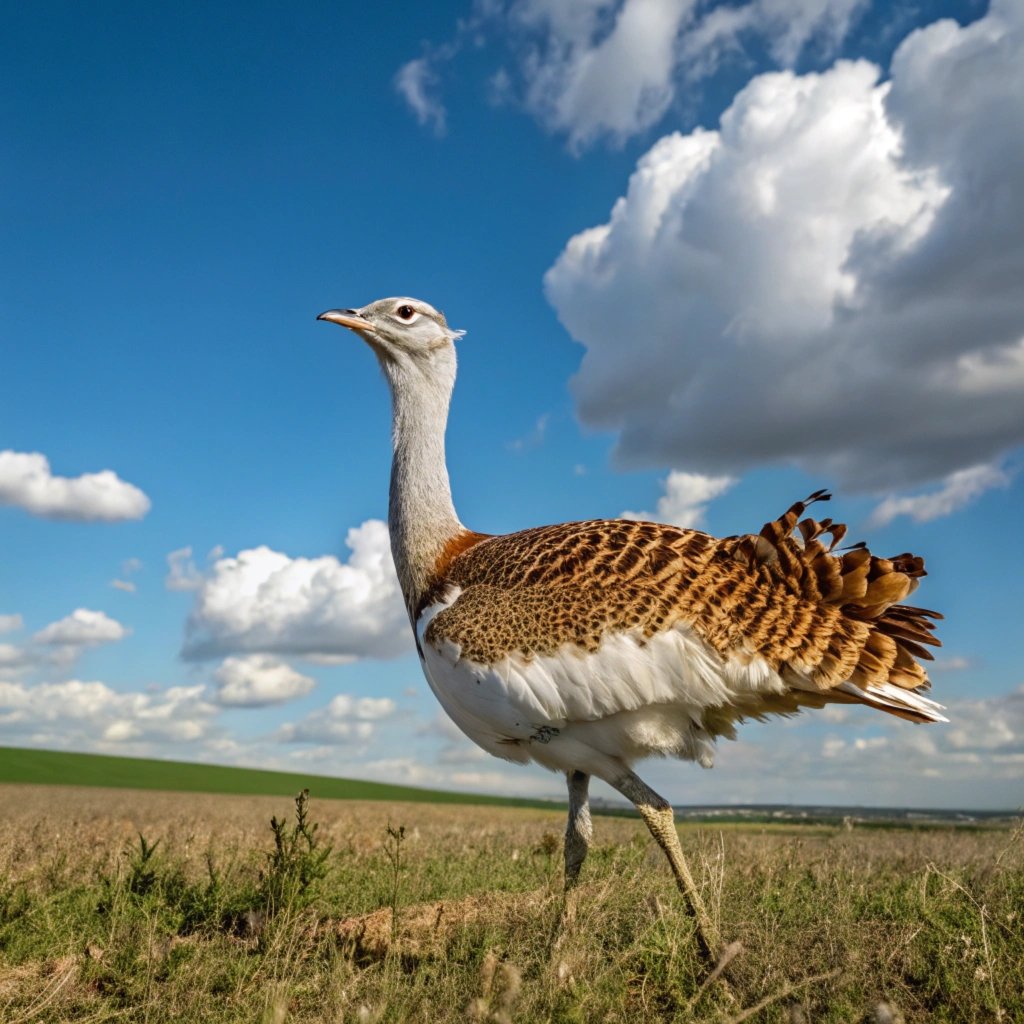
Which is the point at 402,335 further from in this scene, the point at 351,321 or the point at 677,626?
the point at 677,626

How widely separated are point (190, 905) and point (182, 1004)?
1.84 metres

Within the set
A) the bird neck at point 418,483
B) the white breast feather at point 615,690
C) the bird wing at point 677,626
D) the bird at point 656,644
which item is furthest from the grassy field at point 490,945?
the bird neck at point 418,483

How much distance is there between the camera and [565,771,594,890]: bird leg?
5.91 metres

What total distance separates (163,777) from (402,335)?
30856mm

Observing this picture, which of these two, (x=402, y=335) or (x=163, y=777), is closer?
(x=402, y=335)

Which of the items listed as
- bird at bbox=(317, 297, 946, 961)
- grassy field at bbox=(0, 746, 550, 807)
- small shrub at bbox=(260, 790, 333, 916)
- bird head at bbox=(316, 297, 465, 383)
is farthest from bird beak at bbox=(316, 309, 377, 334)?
grassy field at bbox=(0, 746, 550, 807)

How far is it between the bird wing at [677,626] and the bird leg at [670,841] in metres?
0.50

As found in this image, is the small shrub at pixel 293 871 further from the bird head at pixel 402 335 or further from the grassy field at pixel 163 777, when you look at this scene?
the grassy field at pixel 163 777

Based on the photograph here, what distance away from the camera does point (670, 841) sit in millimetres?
5102

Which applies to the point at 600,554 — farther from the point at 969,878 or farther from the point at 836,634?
the point at 969,878

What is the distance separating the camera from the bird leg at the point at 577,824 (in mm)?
5910

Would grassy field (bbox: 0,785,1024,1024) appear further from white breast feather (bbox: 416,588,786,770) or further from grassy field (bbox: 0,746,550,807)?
grassy field (bbox: 0,746,550,807)

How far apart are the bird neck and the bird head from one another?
0.24 feet

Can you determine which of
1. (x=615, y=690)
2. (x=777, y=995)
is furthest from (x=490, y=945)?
(x=777, y=995)
